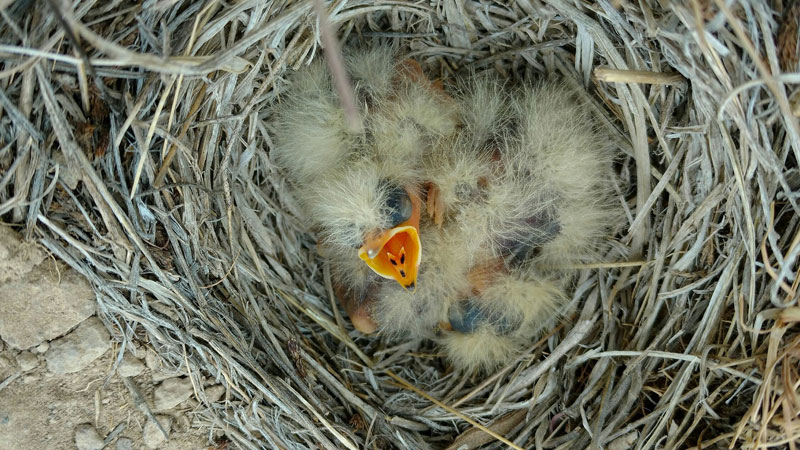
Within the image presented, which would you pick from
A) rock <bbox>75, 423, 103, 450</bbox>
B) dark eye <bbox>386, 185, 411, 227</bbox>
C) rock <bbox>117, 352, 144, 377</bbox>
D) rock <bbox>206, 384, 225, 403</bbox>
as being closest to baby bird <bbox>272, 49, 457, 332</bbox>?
dark eye <bbox>386, 185, 411, 227</bbox>

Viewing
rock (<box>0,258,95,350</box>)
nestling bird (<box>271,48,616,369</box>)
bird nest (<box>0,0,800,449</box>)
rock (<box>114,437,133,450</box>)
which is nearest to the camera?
bird nest (<box>0,0,800,449</box>)

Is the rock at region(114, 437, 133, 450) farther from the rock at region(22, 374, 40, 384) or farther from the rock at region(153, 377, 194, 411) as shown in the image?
the rock at region(22, 374, 40, 384)

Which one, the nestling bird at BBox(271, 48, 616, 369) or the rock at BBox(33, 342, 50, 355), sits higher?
the nestling bird at BBox(271, 48, 616, 369)

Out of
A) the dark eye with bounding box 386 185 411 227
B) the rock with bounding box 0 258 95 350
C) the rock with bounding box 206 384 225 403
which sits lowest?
the rock with bounding box 206 384 225 403

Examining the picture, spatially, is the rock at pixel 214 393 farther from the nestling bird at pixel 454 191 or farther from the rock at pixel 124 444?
the nestling bird at pixel 454 191

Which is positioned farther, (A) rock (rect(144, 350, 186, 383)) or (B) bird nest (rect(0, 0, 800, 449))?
(A) rock (rect(144, 350, 186, 383))

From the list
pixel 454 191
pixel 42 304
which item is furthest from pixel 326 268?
pixel 42 304
